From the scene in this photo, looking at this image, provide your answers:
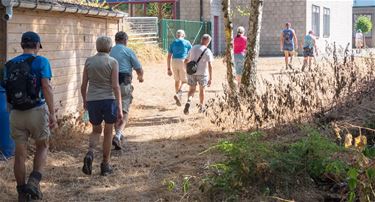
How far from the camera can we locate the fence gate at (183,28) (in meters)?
27.2

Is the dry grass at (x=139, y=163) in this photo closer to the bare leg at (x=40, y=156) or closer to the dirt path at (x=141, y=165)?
the dirt path at (x=141, y=165)

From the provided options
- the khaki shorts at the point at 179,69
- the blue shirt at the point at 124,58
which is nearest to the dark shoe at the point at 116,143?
the blue shirt at the point at 124,58

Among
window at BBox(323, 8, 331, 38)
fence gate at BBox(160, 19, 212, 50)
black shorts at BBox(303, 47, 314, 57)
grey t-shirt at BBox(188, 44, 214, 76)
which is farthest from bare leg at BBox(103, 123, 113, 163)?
window at BBox(323, 8, 331, 38)

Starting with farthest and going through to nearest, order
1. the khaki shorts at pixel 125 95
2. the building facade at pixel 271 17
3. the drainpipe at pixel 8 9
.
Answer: the building facade at pixel 271 17 < the khaki shorts at pixel 125 95 < the drainpipe at pixel 8 9

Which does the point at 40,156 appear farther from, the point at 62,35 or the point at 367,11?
the point at 367,11

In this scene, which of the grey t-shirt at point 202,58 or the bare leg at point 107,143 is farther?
the grey t-shirt at point 202,58

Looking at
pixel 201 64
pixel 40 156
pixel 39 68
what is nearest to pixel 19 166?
pixel 40 156

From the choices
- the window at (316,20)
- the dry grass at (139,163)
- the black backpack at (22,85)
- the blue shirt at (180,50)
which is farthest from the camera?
the window at (316,20)

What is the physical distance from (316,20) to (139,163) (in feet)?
97.1

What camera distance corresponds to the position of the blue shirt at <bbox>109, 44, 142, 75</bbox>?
8.37m

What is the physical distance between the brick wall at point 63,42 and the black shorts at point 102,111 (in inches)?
58.4

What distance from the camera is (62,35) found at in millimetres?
9352

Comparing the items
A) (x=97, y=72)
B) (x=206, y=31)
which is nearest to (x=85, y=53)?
(x=97, y=72)

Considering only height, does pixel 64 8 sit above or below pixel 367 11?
below
